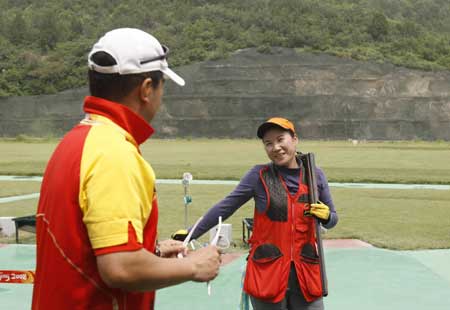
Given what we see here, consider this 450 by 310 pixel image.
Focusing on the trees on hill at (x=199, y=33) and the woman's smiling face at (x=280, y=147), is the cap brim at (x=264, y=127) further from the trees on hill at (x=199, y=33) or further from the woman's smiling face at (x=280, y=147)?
the trees on hill at (x=199, y=33)

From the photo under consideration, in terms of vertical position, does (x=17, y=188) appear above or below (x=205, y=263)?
below

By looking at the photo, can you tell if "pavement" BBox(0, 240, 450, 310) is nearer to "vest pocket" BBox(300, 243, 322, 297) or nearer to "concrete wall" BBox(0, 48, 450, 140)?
"vest pocket" BBox(300, 243, 322, 297)

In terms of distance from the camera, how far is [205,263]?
2.65m

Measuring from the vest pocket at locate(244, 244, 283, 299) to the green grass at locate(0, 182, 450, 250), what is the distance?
20.9 feet

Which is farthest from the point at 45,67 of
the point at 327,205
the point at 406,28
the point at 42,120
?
the point at 327,205

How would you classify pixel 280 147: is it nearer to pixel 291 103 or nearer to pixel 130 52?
pixel 130 52

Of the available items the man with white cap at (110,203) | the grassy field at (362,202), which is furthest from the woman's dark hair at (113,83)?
the grassy field at (362,202)

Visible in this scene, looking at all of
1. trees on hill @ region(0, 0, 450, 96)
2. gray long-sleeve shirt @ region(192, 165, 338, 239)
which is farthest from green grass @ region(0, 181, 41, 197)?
trees on hill @ region(0, 0, 450, 96)

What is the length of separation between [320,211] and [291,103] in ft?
280

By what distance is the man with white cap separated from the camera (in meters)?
2.37

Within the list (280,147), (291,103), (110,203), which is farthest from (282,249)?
(291,103)

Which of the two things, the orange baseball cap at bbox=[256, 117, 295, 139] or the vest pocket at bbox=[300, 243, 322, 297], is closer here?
the vest pocket at bbox=[300, 243, 322, 297]

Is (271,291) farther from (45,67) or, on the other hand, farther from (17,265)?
(45,67)

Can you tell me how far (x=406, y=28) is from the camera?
11912cm
